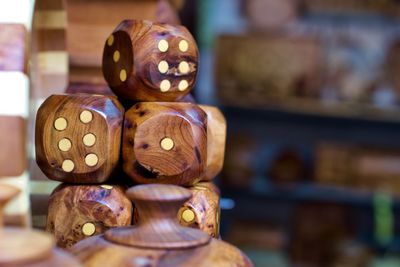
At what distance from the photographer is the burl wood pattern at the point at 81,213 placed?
607 mm

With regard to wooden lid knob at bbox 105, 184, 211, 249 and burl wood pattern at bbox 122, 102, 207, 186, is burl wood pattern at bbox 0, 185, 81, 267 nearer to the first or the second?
wooden lid knob at bbox 105, 184, 211, 249

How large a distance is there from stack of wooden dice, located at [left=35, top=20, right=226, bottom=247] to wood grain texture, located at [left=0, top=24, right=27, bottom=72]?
0.05m

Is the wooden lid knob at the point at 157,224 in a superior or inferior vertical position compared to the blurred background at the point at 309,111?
superior

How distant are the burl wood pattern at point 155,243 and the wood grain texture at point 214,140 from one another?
8.7 inches

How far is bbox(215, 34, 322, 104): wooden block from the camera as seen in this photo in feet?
7.96

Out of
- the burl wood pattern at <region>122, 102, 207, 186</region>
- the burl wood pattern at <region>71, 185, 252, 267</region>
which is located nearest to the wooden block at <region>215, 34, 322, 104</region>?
the burl wood pattern at <region>122, 102, 207, 186</region>

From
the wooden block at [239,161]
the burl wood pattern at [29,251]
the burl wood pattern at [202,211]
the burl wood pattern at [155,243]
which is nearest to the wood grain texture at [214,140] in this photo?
the burl wood pattern at [202,211]

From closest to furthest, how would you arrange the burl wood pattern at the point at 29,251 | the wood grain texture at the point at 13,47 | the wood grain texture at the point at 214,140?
the burl wood pattern at the point at 29,251 < the wood grain texture at the point at 13,47 < the wood grain texture at the point at 214,140

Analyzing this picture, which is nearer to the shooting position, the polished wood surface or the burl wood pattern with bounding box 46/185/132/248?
the polished wood surface

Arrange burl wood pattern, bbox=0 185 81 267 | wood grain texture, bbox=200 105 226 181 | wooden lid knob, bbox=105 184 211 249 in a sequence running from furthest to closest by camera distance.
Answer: wood grain texture, bbox=200 105 226 181 < wooden lid knob, bbox=105 184 211 249 < burl wood pattern, bbox=0 185 81 267

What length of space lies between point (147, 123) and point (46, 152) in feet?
0.35

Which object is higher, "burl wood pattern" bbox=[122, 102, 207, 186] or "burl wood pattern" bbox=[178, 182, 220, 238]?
"burl wood pattern" bbox=[122, 102, 207, 186]

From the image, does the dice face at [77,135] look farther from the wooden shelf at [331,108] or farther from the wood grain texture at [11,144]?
the wooden shelf at [331,108]

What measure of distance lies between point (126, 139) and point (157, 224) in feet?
0.51
